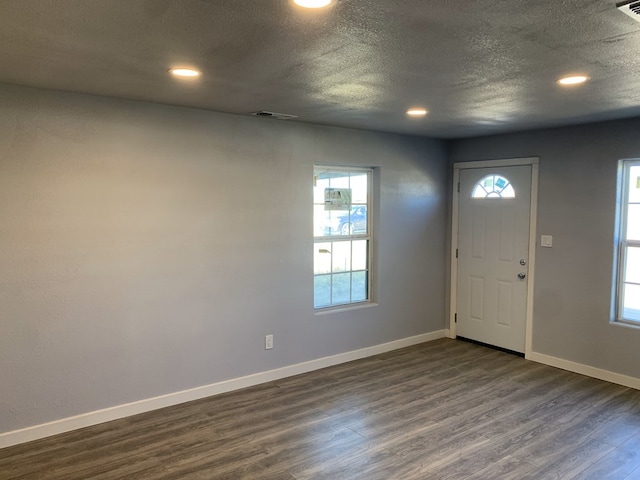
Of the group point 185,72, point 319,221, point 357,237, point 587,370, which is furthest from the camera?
point 357,237

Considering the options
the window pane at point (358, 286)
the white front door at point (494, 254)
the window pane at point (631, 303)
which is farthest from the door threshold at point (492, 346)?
the window pane at point (358, 286)

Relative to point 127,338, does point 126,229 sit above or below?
above

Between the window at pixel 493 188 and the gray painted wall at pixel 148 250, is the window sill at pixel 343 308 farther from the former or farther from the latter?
the window at pixel 493 188

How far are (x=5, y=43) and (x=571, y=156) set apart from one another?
4.46m

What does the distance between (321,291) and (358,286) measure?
506mm

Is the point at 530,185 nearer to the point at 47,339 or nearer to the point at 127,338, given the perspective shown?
the point at 127,338

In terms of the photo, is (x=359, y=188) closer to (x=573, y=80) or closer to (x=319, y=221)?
(x=319, y=221)

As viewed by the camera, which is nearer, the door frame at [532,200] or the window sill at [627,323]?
the window sill at [627,323]

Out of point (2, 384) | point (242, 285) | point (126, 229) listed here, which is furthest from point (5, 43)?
point (242, 285)

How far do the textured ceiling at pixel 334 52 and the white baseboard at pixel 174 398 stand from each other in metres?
2.25

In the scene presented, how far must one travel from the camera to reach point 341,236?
470 centimetres

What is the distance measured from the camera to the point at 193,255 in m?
3.66

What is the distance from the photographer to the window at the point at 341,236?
4.53 m

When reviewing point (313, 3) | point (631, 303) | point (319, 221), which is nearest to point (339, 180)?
point (319, 221)
